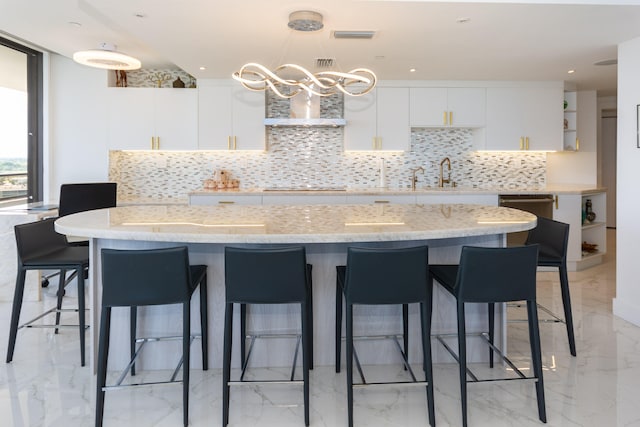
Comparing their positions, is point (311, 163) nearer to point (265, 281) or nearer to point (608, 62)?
point (608, 62)

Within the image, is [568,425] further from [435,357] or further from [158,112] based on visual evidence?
[158,112]

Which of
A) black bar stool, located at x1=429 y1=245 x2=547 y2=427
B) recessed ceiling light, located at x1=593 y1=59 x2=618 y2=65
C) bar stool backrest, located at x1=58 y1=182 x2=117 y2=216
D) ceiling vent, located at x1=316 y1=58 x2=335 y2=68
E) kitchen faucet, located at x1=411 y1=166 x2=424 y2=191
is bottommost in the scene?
black bar stool, located at x1=429 y1=245 x2=547 y2=427

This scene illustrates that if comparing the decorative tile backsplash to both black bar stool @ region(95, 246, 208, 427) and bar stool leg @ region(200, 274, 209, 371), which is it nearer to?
bar stool leg @ region(200, 274, 209, 371)

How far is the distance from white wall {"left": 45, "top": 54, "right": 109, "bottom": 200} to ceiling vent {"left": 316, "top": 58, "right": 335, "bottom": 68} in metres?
2.69

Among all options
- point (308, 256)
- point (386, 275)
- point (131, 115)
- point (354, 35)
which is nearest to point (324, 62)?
point (354, 35)

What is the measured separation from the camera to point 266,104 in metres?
5.54

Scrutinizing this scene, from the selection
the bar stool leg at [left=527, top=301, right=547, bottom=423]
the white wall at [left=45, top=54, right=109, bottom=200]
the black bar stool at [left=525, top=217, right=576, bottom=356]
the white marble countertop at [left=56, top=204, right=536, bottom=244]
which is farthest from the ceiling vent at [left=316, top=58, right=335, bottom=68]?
the bar stool leg at [left=527, top=301, right=547, bottom=423]

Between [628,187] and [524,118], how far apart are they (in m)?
1.99

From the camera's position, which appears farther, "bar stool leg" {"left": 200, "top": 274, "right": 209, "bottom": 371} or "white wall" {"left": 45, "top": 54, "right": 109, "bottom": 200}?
"white wall" {"left": 45, "top": 54, "right": 109, "bottom": 200}

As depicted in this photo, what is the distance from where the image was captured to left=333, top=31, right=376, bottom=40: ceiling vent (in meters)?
3.55

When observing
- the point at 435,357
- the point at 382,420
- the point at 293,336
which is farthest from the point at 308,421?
the point at 435,357

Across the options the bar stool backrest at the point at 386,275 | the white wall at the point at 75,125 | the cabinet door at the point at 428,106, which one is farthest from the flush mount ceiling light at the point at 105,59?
the cabinet door at the point at 428,106

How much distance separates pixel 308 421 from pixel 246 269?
790mm

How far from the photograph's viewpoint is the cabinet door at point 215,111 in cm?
531
